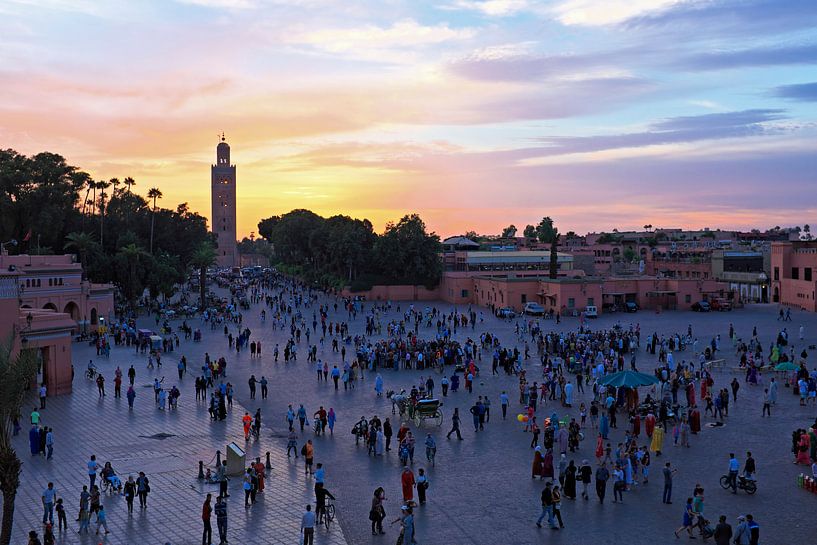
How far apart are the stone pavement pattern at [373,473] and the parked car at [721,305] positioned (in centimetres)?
3030

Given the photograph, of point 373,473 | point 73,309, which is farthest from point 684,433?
point 73,309

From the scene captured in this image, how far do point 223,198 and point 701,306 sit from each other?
103 meters

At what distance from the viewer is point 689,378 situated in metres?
26.1

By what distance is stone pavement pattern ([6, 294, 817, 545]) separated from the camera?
1350cm

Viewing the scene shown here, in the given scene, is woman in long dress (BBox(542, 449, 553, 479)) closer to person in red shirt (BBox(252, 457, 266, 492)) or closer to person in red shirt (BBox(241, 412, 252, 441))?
person in red shirt (BBox(252, 457, 266, 492))

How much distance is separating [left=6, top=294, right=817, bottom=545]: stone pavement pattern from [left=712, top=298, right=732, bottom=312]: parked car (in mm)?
30298

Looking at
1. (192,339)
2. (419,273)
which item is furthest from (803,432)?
(419,273)

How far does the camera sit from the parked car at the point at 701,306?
5388cm

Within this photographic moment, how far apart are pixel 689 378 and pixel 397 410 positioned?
418 inches

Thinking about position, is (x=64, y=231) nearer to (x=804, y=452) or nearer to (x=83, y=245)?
(x=83, y=245)

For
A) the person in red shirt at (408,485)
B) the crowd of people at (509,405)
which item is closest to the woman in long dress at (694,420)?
the crowd of people at (509,405)

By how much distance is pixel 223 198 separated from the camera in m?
138

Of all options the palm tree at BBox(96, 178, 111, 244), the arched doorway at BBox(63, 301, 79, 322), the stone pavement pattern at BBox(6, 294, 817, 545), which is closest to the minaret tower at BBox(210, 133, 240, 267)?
the palm tree at BBox(96, 178, 111, 244)

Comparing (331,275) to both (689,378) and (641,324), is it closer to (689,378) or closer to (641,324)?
(641,324)
